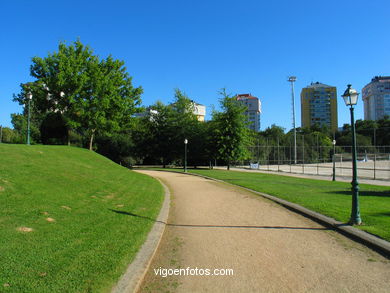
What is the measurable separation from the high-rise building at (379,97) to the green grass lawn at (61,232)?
15104 centimetres

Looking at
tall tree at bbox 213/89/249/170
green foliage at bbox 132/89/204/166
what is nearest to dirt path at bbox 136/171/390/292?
tall tree at bbox 213/89/249/170

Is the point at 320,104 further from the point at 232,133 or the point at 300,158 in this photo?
the point at 232,133

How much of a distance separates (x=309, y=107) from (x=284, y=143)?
10196 centimetres

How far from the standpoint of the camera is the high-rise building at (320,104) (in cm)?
13950

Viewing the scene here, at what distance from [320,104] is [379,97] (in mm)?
26025

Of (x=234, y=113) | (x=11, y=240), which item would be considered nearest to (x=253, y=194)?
(x=11, y=240)

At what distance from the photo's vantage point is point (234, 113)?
34531 millimetres

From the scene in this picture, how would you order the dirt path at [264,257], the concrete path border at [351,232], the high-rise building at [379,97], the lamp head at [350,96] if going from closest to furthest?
the dirt path at [264,257] < the concrete path border at [351,232] < the lamp head at [350,96] < the high-rise building at [379,97]

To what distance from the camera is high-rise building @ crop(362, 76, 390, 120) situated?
133m

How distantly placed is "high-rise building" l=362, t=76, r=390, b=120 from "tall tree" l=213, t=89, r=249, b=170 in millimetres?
124677

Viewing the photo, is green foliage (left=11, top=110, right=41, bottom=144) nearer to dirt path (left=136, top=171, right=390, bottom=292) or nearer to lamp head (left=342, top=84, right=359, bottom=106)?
dirt path (left=136, top=171, right=390, bottom=292)

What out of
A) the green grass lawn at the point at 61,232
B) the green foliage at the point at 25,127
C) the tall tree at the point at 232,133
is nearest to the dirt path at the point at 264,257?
the green grass lawn at the point at 61,232

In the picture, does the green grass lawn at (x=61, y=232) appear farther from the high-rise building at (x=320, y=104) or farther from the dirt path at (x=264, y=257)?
the high-rise building at (x=320, y=104)

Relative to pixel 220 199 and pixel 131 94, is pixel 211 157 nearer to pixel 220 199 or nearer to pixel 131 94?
pixel 131 94
